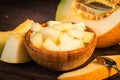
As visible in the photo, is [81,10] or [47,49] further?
[81,10]

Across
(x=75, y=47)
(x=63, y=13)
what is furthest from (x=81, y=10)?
(x=75, y=47)

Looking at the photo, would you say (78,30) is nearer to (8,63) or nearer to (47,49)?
(47,49)

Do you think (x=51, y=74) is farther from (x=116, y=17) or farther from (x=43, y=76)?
(x=116, y=17)

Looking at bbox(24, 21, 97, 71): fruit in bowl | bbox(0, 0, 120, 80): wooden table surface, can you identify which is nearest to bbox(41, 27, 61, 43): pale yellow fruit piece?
bbox(24, 21, 97, 71): fruit in bowl

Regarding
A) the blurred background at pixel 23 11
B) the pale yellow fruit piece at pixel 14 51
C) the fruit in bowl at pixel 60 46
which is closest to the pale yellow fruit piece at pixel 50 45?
the fruit in bowl at pixel 60 46

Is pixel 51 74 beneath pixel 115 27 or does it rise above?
beneath

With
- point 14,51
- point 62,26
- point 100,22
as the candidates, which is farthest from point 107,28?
point 14,51

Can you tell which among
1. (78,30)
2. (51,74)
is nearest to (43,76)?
(51,74)
